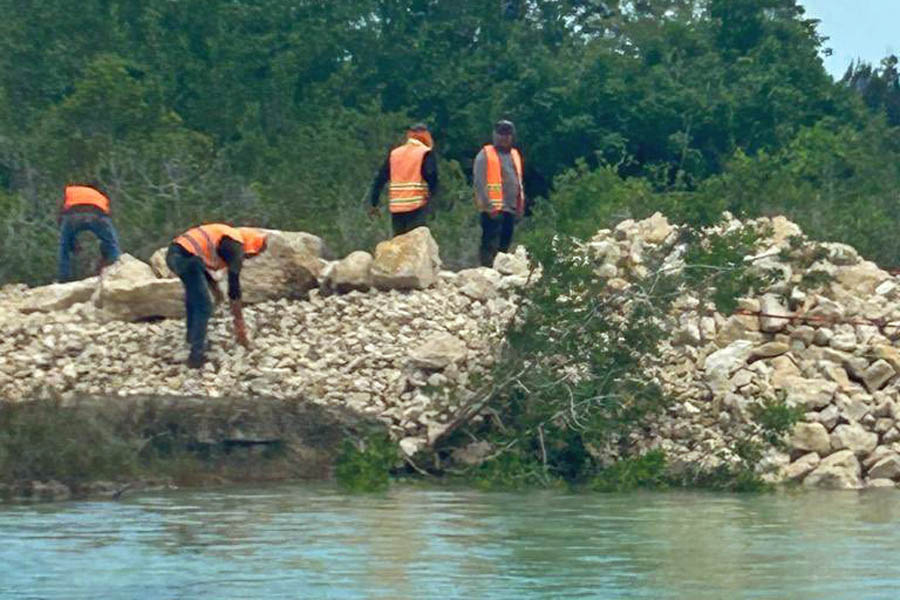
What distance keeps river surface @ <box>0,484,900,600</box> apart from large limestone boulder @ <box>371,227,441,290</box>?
3.00m

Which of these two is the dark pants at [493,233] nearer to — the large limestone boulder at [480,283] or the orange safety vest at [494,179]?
the orange safety vest at [494,179]

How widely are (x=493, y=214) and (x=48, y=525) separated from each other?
720cm

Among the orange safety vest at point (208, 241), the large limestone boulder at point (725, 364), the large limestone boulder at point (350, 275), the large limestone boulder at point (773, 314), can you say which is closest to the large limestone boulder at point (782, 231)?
the large limestone boulder at point (773, 314)

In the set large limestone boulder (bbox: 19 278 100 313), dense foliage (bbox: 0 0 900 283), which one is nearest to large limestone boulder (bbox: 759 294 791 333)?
dense foliage (bbox: 0 0 900 283)

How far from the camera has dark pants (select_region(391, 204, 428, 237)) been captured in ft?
61.0

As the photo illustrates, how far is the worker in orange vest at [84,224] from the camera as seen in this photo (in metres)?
18.9

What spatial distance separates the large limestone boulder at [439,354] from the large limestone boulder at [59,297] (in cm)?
338

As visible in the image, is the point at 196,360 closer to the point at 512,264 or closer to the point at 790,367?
the point at 512,264

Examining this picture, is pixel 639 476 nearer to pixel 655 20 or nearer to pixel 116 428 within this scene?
pixel 116 428

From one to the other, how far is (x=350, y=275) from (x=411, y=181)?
1339 millimetres

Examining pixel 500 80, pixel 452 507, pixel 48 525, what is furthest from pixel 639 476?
pixel 500 80

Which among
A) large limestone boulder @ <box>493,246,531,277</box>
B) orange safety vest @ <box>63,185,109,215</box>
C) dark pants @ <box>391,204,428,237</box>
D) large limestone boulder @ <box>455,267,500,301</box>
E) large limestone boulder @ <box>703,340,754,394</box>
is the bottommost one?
large limestone boulder @ <box>703,340,754,394</box>

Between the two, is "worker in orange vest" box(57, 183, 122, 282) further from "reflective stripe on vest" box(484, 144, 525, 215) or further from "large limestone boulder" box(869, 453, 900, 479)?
"large limestone boulder" box(869, 453, 900, 479)

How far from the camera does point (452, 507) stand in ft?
45.1
